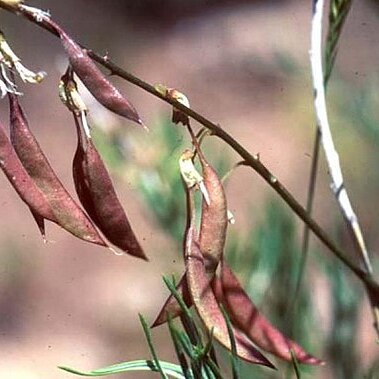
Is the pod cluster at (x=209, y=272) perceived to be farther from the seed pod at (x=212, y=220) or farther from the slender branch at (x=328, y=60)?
the slender branch at (x=328, y=60)

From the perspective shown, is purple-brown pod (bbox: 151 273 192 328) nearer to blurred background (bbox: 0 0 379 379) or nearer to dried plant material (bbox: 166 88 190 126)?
dried plant material (bbox: 166 88 190 126)

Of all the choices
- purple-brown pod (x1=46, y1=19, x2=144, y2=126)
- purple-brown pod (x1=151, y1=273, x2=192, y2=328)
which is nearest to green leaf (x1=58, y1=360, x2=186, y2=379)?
purple-brown pod (x1=151, y1=273, x2=192, y2=328)

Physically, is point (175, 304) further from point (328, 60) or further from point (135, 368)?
point (328, 60)

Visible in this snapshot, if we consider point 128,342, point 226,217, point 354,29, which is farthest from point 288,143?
point 226,217

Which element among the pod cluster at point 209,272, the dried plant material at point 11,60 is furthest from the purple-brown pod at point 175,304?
the dried plant material at point 11,60

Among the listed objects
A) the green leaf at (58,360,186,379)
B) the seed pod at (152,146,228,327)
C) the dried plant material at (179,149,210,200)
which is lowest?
the green leaf at (58,360,186,379)

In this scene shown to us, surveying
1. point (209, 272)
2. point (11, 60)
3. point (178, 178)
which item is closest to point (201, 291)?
point (209, 272)
